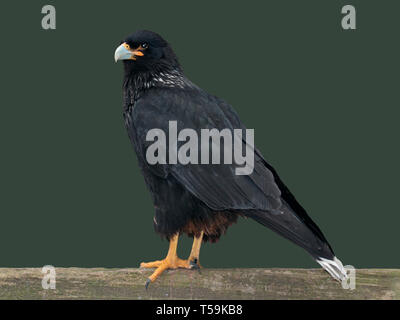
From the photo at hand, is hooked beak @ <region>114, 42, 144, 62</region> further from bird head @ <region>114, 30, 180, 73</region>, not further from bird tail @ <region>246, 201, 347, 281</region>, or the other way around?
bird tail @ <region>246, 201, 347, 281</region>

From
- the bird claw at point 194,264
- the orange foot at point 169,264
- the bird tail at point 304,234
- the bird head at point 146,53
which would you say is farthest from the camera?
the bird head at point 146,53

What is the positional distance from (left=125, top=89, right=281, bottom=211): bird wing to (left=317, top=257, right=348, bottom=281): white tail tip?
0.57m

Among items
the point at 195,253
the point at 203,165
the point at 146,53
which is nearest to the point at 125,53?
the point at 146,53

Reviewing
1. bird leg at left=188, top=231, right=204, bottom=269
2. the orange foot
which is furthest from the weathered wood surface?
bird leg at left=188, top=231, right=204, bottom=269

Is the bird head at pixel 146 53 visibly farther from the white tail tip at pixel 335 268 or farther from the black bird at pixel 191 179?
the white tail tip at pixel 335 268

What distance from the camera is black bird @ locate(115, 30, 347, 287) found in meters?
5.02

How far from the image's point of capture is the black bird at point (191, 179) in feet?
16.5

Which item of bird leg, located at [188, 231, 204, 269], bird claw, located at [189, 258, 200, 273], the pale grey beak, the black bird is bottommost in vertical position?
bird claw, located at [189, 258, 200, 273]

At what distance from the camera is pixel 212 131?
5293 millimetres

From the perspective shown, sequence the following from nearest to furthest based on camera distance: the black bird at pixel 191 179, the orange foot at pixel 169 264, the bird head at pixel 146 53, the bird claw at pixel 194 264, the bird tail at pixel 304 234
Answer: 1. the bird tail at pixel 304 234
2. the black bird at pixel 191 179
3. the orange foot at pixel 169 264
4. the bird claw at pixel 194 264
5. the bird head at pixel 146 53

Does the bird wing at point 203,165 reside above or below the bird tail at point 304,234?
above

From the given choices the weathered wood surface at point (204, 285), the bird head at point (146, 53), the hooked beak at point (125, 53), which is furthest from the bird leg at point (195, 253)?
the hooked beak at point (125, 53)

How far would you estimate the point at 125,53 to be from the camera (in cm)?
544

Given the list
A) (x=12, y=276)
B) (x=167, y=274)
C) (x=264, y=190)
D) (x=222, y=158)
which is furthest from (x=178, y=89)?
(x=12, y=276)
